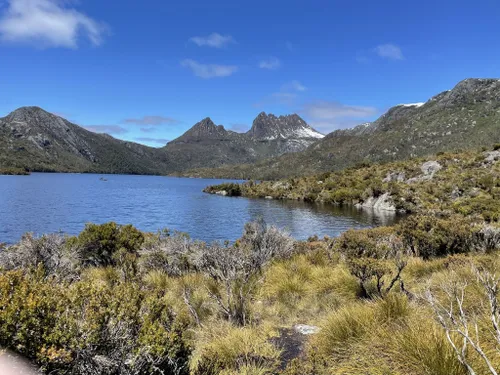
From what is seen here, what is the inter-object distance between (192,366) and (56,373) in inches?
66.8

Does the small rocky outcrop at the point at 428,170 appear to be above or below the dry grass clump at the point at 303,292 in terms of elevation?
above

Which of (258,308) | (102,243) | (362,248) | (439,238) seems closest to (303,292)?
(258,308)

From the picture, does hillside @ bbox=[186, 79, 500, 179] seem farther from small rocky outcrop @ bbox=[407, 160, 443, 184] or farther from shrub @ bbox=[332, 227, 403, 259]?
shrub @ bbox=[332, 227, 403, 259]

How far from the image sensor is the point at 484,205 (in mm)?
37969

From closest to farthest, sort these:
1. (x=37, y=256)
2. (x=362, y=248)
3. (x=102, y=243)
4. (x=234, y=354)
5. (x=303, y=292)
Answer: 1. (x=234, y=354)
2. (x=303, y=292)
3. (x=37, y=256)
4. (x=362, y=248)
5. (x=102, y=243)

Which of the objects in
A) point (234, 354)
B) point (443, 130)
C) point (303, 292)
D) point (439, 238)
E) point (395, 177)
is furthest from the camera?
point (443, 130)

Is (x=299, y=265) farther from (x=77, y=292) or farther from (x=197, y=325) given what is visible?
(x=77, y=292)

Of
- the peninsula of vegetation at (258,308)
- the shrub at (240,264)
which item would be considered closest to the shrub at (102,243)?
the peninsula of vegetation at (258,308)

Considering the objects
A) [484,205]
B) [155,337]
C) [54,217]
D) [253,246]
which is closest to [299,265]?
[253,246]

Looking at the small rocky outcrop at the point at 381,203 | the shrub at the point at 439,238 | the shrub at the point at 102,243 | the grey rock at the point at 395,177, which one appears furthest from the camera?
the grey rock at the point at 395,177

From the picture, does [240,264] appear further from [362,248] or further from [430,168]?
[430,168]

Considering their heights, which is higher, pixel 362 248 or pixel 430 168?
pixel 430 168

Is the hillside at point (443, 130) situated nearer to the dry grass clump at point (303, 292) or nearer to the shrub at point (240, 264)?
the shrub at point (240, 264)

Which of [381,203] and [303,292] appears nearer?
[303,292]
